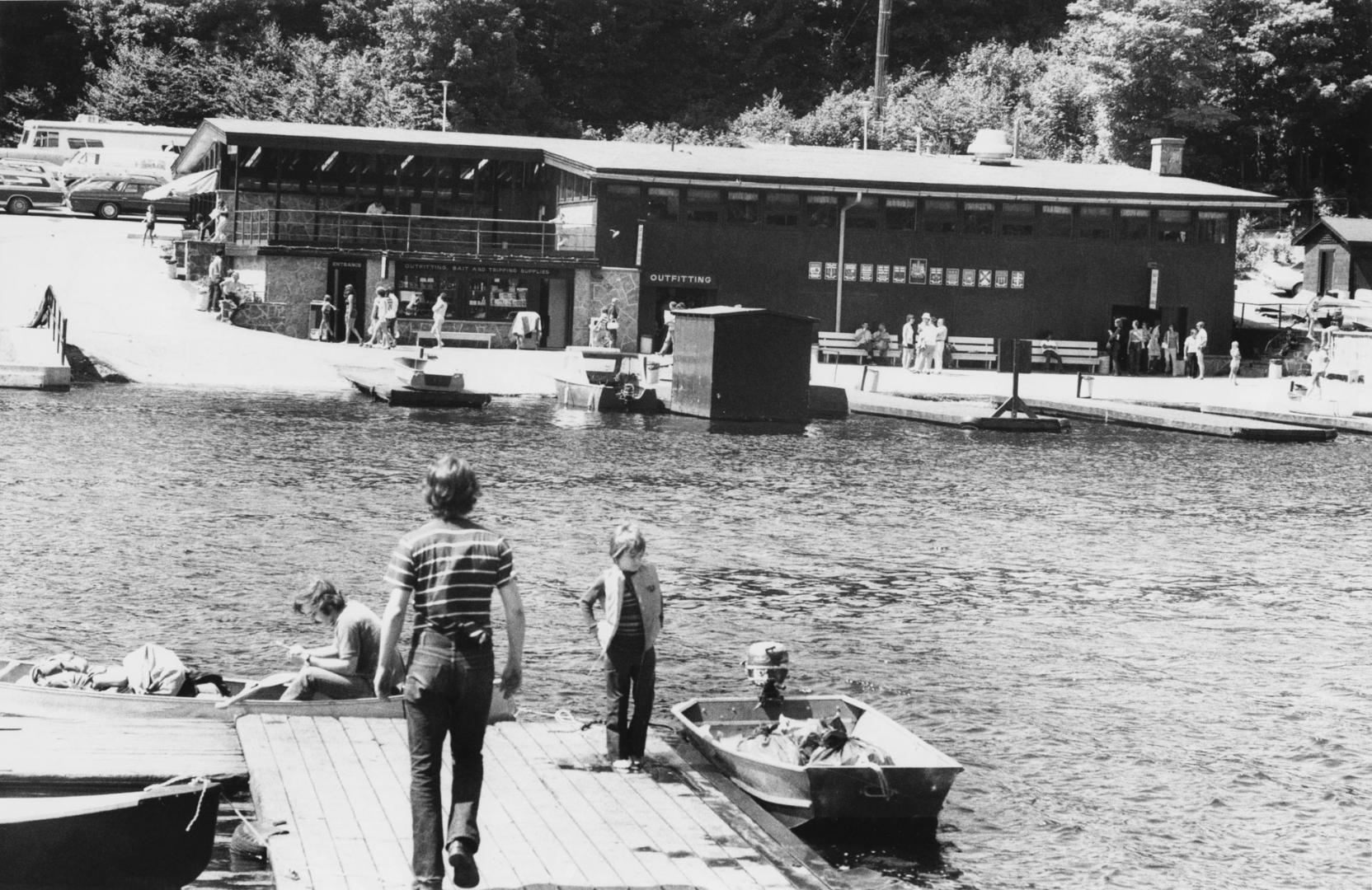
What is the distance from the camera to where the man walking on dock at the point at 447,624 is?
28.0 feet

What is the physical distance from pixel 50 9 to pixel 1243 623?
8144 cm

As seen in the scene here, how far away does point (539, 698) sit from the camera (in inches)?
627

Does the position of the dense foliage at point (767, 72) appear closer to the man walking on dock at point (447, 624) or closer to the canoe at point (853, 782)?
the canoe at point (853, 782)

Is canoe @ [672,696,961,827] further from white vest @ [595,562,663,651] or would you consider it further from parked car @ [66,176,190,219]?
parked car @ [66,176,190,219]

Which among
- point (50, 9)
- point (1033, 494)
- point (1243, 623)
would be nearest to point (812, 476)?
point (1033, 494)

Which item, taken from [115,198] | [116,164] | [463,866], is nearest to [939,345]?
[115,198]

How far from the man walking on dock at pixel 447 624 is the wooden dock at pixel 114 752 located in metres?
2.99

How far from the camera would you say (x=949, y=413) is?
4447 centimetres

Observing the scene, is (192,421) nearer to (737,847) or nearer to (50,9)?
(737,847)

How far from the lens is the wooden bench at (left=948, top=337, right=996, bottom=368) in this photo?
57.6m

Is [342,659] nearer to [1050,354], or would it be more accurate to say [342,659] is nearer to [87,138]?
[1050,354]

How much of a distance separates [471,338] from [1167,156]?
2775 cm

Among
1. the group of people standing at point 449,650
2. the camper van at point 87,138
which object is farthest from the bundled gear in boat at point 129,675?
the camper van at point 87,138

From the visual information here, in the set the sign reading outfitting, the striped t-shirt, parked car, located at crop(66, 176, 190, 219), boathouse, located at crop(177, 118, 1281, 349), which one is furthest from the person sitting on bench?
the striped t-shirt
